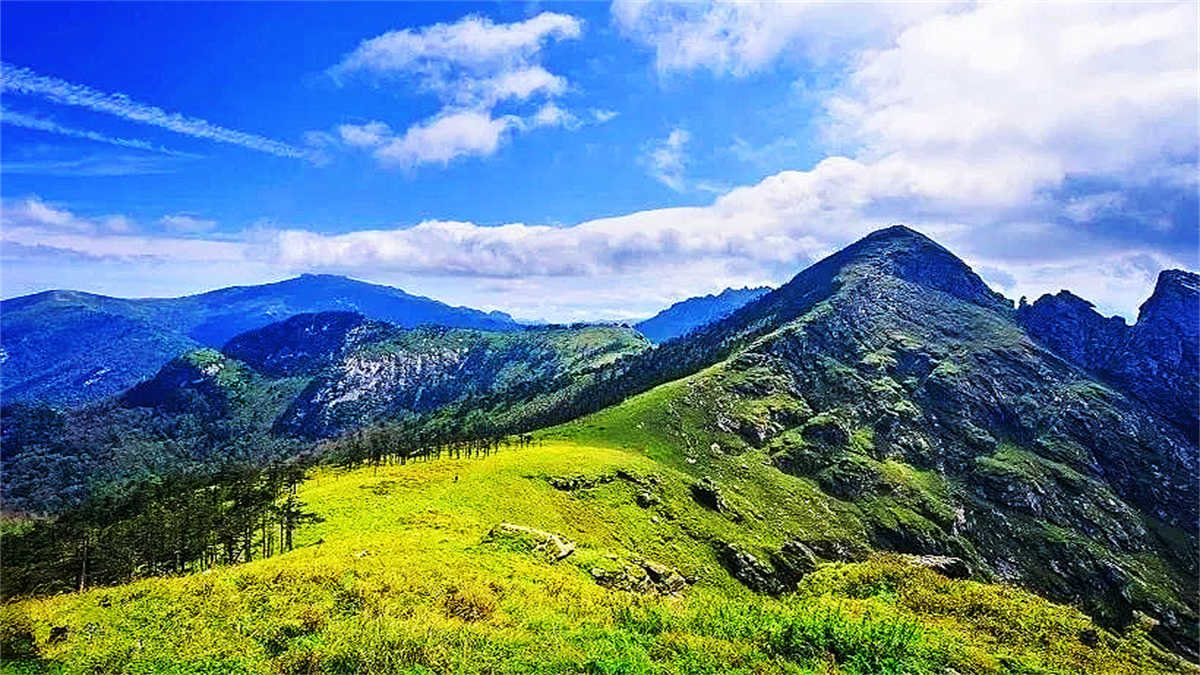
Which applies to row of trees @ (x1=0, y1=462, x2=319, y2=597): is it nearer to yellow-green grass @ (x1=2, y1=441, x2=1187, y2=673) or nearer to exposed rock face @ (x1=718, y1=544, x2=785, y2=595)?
yellow-green grass @ (x1=2, y1=441, x2=1187, y2=673)

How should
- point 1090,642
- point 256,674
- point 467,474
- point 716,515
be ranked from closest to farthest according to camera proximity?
point 256,674 < point 1090,642 < point 467,474 < point 716,515

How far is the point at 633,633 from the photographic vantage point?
3362 centimetres

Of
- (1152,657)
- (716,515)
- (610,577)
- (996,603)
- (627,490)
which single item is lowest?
(716,515)

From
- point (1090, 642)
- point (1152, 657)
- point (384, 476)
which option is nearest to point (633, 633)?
point (1090, 642)

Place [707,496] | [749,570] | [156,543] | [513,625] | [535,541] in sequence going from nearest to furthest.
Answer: [513,625] → [535,541] → [156,543] → [749,570] → [707,496]

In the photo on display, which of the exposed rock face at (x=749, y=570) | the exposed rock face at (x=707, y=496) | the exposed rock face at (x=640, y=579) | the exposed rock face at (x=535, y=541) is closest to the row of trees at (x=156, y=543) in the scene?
the exposed rock face at (x=535, y=541)

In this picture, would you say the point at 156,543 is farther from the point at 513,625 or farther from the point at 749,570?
the point at 749,570

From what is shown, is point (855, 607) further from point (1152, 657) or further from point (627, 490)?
point (627, 490)

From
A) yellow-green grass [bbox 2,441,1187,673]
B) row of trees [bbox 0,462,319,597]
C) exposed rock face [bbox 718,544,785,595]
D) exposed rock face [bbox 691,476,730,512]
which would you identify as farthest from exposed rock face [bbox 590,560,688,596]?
exposed rock face [bbox 691,476,730,512]

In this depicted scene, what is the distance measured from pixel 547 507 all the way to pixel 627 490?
36.7 m

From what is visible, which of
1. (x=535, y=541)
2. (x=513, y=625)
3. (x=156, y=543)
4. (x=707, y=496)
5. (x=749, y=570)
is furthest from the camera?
(x=707, y=496)

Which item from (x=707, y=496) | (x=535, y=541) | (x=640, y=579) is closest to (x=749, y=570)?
(x=707, y=496)

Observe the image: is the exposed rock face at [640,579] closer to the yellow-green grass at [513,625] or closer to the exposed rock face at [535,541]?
the yellow-green grass at [513,625]

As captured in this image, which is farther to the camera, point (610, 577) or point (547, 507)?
point (547, 507)
